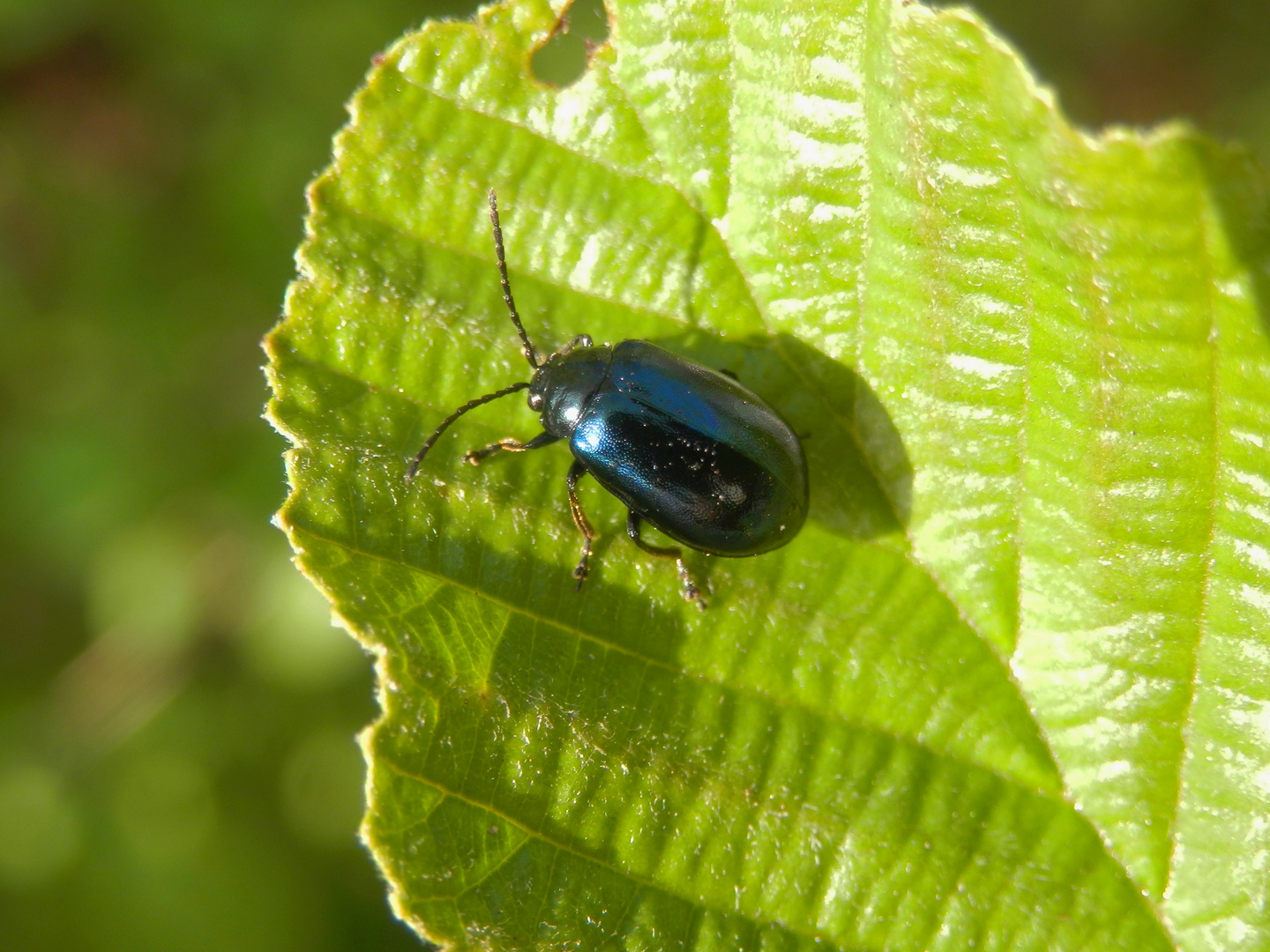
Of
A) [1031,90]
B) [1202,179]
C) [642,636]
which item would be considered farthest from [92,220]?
[1202,179]

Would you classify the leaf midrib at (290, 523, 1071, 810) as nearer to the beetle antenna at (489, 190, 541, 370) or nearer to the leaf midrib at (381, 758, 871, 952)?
the leaf midrib at (381, 758, 871, 952)

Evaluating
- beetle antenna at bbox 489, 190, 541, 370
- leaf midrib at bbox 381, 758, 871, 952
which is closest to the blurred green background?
beetle antenna at bbox 489, 190, 541, 370

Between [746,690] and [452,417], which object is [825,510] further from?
[452,417]

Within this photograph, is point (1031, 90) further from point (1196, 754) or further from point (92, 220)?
point (92, 220)

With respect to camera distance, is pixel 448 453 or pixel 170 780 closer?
pixel 448 453

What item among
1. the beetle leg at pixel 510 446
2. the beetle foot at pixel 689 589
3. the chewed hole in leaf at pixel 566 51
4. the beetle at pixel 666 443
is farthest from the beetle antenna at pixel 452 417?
the chewed hole in leaf at pixel 566 51
